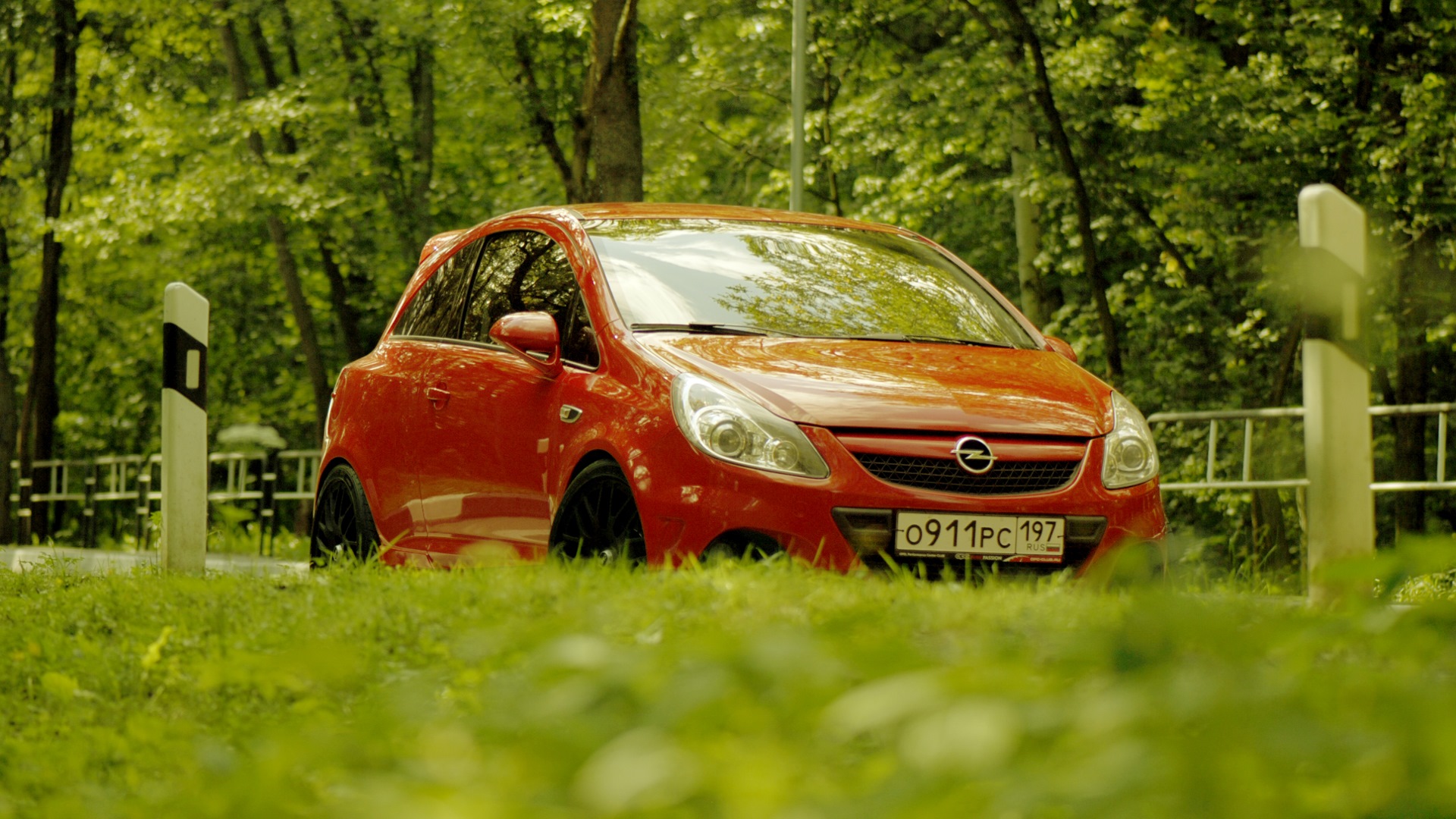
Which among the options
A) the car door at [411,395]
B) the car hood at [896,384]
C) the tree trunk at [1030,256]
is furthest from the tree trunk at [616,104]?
the car hood at [896,384]

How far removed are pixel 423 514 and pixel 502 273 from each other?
1041mm

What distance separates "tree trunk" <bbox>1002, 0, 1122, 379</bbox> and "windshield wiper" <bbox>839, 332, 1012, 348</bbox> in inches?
489

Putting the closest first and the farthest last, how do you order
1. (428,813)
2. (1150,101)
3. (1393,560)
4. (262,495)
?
(428,813), (1393,560), (1150,101), (262,495)

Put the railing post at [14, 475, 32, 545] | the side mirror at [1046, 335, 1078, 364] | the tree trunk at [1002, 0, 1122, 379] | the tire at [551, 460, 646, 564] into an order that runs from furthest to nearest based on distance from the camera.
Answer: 1. the railing post at [14, 475, 32, 545]
2. the tree trunk at [1002, 0, 1122, 379]
3. the side mirror at [1046, 335, 1078, 364]
4. the tire at [551, 460, 646, 564]

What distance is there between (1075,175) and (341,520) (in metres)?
12.8

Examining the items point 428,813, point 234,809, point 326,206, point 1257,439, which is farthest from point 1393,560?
point 326,206

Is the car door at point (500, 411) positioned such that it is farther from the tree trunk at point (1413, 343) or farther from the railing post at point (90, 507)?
the railing post at point (90, 507)

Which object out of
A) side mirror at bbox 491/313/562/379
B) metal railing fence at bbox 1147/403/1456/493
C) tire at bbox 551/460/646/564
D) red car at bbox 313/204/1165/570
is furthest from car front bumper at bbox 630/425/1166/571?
metal railing fence at bbox 1147/403/1456/493

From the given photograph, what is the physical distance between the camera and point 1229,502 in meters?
16.1

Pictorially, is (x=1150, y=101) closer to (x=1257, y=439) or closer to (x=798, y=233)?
(x=1257, y=439)

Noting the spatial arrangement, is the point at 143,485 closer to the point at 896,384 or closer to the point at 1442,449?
the point at 1442,449

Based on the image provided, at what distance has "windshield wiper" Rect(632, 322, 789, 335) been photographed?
6.30 meters

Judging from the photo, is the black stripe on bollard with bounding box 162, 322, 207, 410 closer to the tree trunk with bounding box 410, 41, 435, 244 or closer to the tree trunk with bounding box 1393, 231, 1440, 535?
the tree trunk with bounding box 1393, 231, 1440, 535

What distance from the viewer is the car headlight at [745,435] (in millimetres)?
5523
